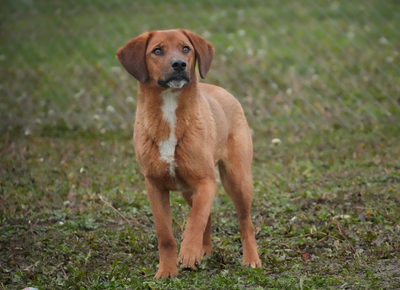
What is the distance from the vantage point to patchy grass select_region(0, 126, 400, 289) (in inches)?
149

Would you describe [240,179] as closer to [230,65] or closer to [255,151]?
[255,151]

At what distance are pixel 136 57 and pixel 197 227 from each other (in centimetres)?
123

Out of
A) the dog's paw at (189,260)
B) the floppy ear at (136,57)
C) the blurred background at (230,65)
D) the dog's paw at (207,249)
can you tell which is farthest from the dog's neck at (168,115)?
the blurred background at (230,65)

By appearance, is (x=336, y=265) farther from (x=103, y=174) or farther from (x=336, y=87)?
(x=336, y=87)

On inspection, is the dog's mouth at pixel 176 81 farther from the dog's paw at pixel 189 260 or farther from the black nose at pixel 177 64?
the dog's paw at pixel 189 260

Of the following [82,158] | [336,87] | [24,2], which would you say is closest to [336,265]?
[82,158]

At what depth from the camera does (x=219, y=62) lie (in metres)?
10.0

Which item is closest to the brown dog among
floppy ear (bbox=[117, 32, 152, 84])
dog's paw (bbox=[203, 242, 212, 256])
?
floppy ear (bbox=[117, 32, 152, 84])

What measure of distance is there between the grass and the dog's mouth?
1.24m

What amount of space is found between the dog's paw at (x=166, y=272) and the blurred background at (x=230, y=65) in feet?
15.0

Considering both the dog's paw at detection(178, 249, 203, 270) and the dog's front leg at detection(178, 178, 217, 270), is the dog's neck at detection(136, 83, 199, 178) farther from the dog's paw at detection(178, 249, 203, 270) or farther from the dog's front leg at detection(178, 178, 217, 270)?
the dog's paw at detection(178, 249, 203, 270)

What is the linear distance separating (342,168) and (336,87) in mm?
3196

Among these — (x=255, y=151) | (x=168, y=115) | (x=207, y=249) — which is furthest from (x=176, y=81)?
(x=255, y=151)

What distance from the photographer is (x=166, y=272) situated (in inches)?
151
